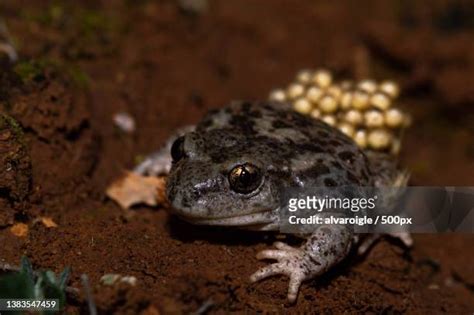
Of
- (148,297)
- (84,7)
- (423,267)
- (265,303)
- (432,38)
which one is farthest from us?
(432,38)

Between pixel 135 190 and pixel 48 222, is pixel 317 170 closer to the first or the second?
pixel 135 190

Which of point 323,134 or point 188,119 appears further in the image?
point 188,119

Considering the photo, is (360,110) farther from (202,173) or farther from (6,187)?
(6,187)

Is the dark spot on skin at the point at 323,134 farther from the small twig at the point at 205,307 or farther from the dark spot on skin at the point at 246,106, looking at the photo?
the small twig at the point at 205,307

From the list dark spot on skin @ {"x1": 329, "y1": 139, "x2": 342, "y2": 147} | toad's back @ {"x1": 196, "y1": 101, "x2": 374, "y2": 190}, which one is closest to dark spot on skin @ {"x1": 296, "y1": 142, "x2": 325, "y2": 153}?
toad's back @ {"x1": 196, "y1": 101, "x2": 374, "y2": 190}

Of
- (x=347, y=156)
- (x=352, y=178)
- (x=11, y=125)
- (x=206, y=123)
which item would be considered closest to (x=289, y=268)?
(x=352, y=178)

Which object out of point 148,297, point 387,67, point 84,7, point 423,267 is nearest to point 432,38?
point 387,67
